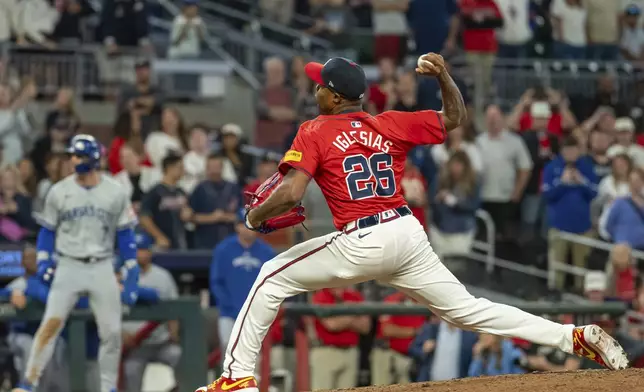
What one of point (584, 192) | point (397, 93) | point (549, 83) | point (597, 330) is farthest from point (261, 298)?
point (549, 83)

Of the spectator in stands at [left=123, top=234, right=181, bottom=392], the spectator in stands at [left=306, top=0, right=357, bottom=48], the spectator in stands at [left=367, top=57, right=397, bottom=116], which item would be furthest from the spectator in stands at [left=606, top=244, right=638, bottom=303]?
the spectator in stands at [left=306, top=0, right=357, bottom=48]

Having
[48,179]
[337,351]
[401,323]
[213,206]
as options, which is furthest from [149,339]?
[48,179]

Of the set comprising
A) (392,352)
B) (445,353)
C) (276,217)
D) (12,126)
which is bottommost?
(392,352)

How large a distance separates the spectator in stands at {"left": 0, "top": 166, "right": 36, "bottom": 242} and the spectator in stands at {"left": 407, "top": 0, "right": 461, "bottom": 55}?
6.65 m

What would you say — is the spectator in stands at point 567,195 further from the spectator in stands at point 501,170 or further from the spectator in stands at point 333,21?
the spectator in stands at point 333,21

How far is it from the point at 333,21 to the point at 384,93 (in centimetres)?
292

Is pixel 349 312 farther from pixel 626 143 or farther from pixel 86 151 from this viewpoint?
pixel 626 143

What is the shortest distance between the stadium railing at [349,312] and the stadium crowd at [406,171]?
0.11 m

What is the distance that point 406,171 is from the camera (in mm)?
14836

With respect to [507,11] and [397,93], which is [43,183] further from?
[507,11]

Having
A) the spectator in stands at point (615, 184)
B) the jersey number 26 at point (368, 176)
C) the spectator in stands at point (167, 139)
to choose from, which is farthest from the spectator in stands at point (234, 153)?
the jersey number 26 at point (368, 176)

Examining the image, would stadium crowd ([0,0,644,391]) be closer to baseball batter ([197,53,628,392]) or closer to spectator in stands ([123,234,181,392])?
spectator in stands ([123,234,181,392])

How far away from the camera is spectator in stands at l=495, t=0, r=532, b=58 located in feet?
61.2

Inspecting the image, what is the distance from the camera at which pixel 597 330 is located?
7.85 metres
